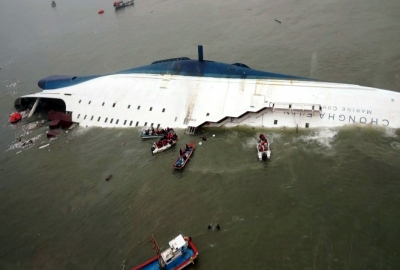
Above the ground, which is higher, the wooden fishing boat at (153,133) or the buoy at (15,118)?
the buoy at (15,118)

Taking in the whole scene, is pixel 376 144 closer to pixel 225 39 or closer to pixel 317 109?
pixel 317 109

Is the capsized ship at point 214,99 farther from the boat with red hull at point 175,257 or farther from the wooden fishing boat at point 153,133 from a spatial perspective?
the boat with red hull at point 175,257

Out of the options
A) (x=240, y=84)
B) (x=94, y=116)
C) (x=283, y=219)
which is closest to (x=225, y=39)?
(x=240, y=84)

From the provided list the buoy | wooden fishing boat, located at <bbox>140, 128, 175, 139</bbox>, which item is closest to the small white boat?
wooden fishing boat, located at <bbox>140, 128, 175, 139</bbox>

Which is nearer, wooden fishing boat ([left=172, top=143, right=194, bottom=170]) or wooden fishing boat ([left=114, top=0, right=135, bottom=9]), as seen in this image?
wooden fishing boat ([left=172, top=143, right=194, bottom=170])

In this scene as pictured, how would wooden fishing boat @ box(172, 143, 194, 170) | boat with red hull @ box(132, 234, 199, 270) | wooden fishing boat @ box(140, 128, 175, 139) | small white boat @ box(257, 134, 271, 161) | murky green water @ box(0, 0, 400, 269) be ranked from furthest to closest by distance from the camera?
wooden fishing boat @ box(140, 128, 175, 139) → wooden fishing boat @ box(172, 143, 194, 170) → small white boat @ box(257, 134, 271, 161) → murky green water @ box(0, 0, 400, 269) → boat with red hull @ box(132, 234, 199, 270)

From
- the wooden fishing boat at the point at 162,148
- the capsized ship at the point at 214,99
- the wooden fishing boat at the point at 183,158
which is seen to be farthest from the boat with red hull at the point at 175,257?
the capsized ship at the point at 214,99

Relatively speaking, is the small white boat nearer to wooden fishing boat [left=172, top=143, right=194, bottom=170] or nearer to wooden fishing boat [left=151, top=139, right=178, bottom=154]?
wooden fishing boat [left=172, top=143, right=194, bottom=170]
